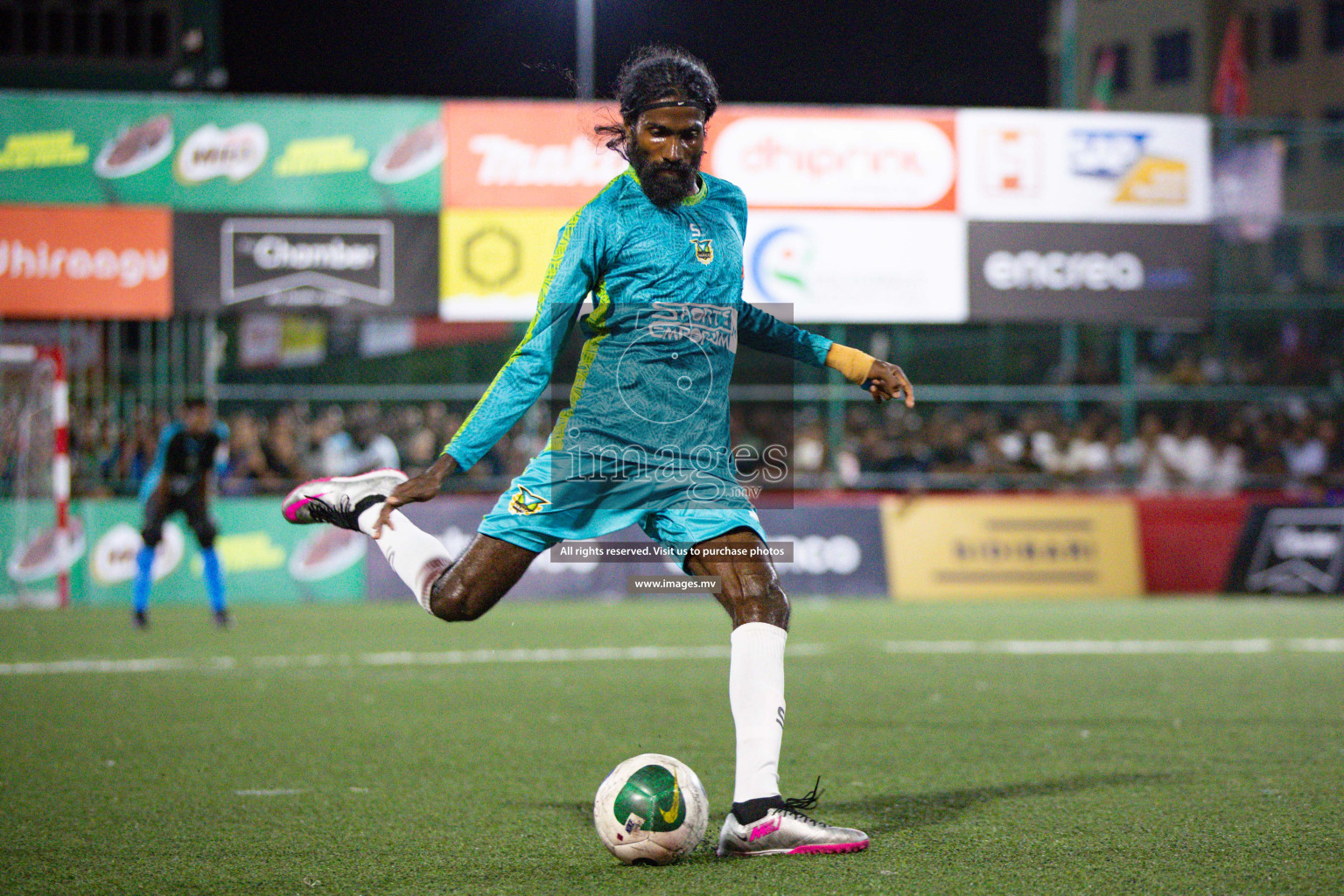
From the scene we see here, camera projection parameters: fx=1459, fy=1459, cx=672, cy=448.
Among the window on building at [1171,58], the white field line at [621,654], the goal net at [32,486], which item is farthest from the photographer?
the window on building at [1171,58]

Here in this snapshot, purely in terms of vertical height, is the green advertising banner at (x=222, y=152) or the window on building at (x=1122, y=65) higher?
the window on building at (x=1122, y=65)

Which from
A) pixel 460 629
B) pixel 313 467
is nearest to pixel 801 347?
pixel 460 629

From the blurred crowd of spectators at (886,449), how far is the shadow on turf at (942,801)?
12.9 meters

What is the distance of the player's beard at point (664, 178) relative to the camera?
4727 millimetres

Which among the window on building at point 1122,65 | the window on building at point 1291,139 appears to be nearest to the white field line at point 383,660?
the window on building at point 1291,139

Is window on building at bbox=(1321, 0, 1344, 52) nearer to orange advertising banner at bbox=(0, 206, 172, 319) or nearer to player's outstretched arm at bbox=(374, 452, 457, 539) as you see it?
orange advertising banner at bbox=(0, 206, 172, 319)

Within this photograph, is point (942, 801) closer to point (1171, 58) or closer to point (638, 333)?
point (638, 333)

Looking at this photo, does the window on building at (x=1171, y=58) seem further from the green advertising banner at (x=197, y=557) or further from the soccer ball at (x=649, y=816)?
the soccer ball at (x=649, y=816)

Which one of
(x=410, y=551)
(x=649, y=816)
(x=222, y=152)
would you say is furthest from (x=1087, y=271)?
(x=649, y=816)

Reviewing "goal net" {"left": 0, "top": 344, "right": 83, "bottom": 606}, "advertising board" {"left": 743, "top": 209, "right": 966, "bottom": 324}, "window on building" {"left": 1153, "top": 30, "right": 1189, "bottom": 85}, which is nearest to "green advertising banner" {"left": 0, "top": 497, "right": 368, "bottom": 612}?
"goal net" {"left": 0, "top": 344, "right": 83, "bottom": 606}

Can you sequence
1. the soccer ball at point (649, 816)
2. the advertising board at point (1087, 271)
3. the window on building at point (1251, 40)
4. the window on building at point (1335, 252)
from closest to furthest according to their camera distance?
the soccer ball at point (649, 816), the advertising board at point (1087, 271), the window on building at point (1335, 252), the window on building at point (1251, 40)

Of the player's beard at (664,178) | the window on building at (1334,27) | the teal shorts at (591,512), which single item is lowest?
the teal shorts at (591,512)

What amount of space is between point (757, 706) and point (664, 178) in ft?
5.68

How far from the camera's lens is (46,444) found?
16.6 metres
